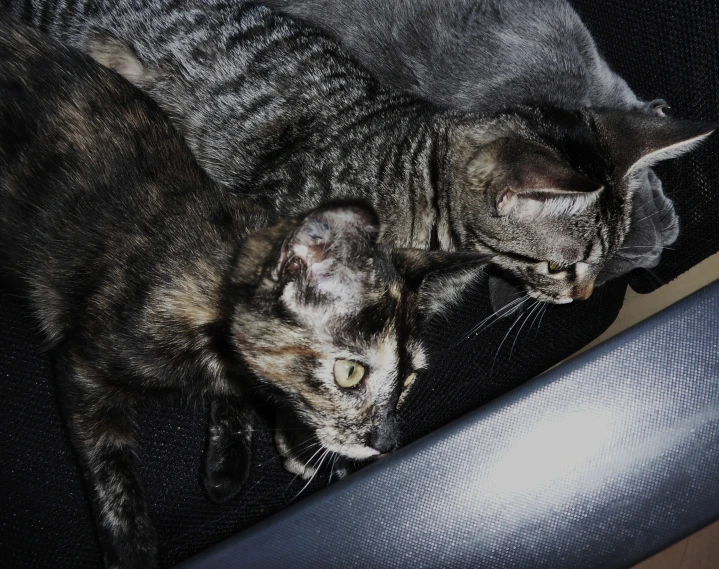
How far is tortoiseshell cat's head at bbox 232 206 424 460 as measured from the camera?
1093 mm

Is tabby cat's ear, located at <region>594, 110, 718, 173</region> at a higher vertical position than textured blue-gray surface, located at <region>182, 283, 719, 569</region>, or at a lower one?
higher

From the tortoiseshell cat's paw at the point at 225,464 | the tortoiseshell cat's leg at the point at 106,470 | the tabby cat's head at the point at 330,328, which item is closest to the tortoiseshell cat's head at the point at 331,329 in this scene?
the tabby cat's head at the point at 330,328

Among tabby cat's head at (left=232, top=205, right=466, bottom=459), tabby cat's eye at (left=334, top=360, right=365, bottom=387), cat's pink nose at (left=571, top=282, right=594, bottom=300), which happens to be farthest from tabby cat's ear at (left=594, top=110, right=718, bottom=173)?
tabby cat's eye at (left=334, top=360, right=365, bottom=387)

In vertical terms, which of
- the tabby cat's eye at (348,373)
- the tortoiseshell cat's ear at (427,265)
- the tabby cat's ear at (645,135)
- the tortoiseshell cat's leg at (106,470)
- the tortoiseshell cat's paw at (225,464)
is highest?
the tabby cat's ear at (645,135)

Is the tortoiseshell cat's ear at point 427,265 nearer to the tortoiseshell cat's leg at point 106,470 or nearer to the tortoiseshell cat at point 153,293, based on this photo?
the tortoiseshell cat at point 153,293

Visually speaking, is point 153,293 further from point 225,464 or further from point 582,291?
point 582,291

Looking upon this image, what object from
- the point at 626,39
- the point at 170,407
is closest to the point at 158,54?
the point at 170,407

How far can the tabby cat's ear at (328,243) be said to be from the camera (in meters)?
0.98

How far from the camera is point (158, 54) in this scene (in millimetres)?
1613

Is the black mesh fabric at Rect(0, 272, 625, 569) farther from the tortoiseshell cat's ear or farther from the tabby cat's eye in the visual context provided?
the tabby cat's eye

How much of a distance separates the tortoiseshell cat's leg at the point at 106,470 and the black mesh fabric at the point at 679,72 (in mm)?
1273

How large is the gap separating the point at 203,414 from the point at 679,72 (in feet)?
4.10

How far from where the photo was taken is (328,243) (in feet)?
3.45

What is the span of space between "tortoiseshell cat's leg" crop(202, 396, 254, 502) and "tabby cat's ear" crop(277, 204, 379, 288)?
472 millimetres
